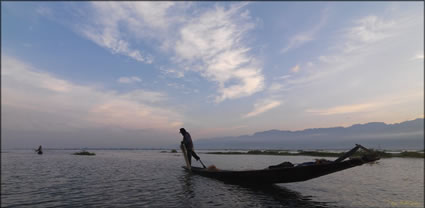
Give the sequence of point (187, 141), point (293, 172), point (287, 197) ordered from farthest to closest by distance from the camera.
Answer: point (187, 141)
point (287, 197)
point (293, 172)

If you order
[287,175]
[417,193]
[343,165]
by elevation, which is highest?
[343,165]

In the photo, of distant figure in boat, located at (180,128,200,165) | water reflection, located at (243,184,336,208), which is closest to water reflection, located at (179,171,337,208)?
water reflection, located at (243,184,336,208)

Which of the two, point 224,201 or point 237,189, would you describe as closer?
point 224,201

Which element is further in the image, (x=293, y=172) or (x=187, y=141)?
(x=187, y=141)

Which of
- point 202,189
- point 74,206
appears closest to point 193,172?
point 202,189

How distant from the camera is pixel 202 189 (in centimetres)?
1462

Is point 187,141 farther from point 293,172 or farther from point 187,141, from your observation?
point 293,172

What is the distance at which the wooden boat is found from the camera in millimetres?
11055

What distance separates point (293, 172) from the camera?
12414 mm

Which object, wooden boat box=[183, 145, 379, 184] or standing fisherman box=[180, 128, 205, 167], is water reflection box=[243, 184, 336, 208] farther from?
standing fisherman box=[180, 128, 205, 167]

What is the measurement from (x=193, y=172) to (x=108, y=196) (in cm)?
1045

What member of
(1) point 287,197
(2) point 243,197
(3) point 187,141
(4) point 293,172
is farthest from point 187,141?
(4) point 293,172

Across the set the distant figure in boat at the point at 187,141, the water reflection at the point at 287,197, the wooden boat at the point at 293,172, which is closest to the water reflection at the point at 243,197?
the water reflection at the point at 287,197

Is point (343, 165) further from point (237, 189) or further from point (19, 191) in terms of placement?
point (19, 191)
